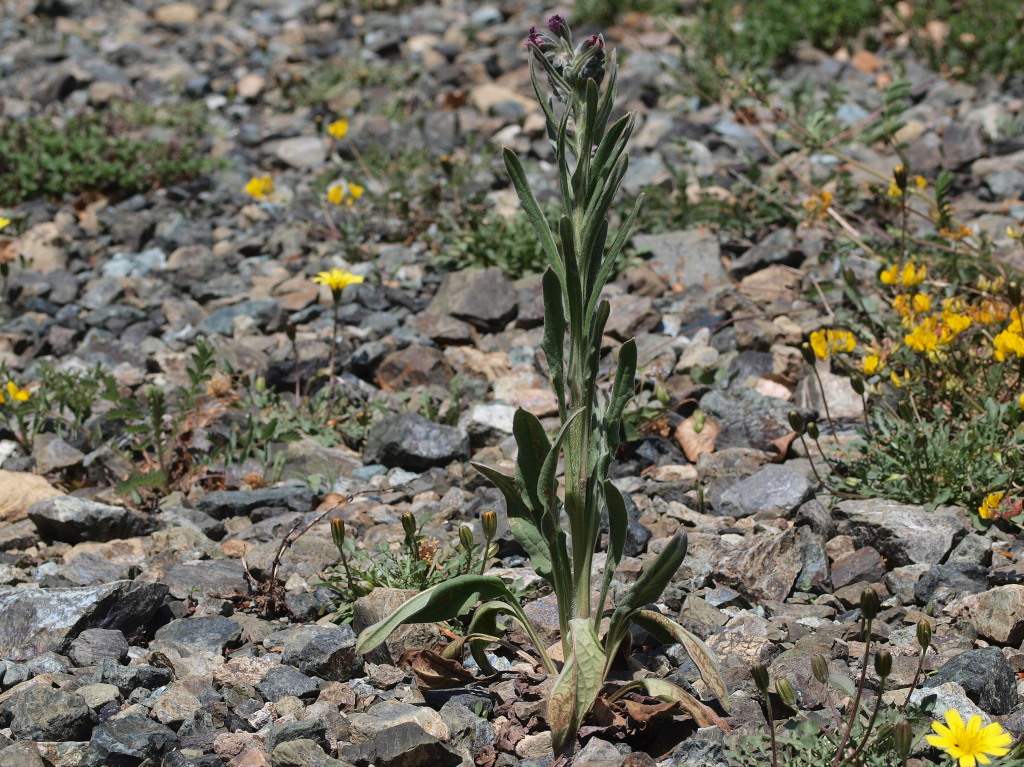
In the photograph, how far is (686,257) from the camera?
18.2 feet

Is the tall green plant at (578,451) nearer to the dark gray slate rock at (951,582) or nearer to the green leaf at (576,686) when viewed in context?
the green leaf at (576,686)

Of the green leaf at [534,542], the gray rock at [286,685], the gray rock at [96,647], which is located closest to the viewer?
the green leaf at [534,542]

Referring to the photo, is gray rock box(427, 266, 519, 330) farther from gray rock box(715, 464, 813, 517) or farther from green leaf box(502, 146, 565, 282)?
green leaf box(502, 146, 565, 282)

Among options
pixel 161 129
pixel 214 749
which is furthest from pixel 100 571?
pixel 161 129

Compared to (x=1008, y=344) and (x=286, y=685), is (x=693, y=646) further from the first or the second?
(x=1008, y=344)

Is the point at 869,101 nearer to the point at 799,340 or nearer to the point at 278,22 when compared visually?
the point at 799,340

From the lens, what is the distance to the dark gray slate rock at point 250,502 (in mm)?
4031

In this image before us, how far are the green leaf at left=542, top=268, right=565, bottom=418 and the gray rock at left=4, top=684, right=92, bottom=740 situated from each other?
51.0 inches

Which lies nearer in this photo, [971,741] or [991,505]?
[971,741]

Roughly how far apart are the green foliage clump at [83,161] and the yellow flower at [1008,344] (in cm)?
498

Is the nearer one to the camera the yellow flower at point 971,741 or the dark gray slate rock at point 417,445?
the yellow flower at point 971,741

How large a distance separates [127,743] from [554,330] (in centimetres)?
130

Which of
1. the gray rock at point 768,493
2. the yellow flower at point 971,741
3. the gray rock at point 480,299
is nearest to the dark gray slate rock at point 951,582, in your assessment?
the gray rock at point 768,493

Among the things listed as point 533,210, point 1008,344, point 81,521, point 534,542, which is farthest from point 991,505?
point 81,521
